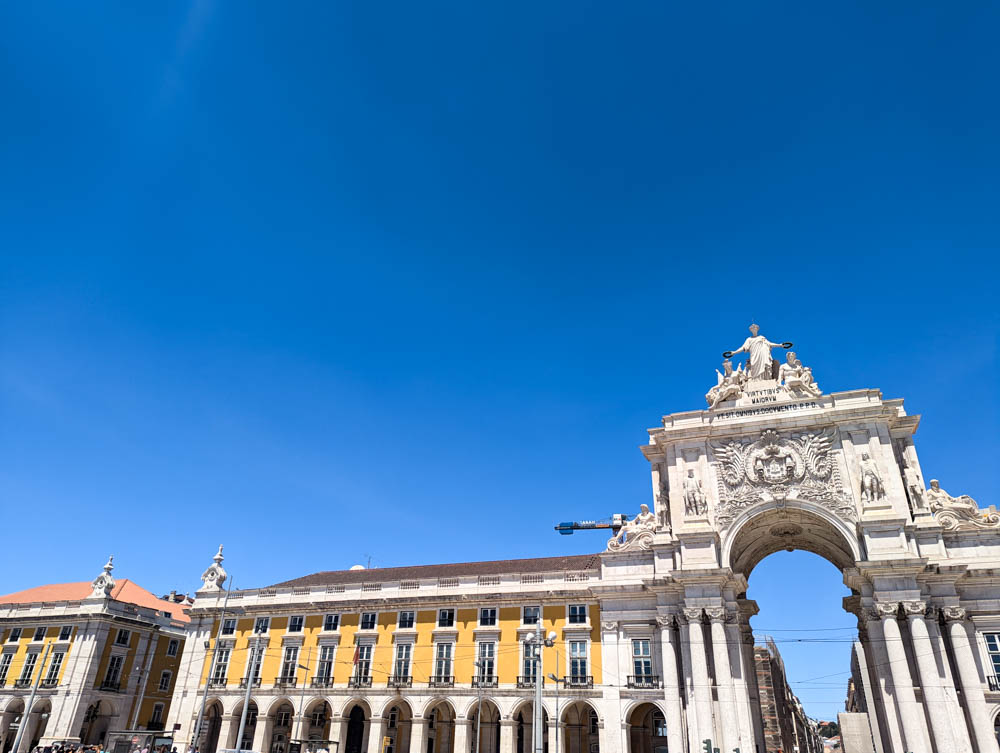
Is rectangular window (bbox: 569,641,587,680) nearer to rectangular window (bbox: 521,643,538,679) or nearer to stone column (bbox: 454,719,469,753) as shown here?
rectangular window (bbox: 521,643,538,679)

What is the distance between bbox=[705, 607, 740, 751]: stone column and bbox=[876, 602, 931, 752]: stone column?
8.80 metres

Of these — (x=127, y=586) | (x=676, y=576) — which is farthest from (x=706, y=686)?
(x=127, y=586)

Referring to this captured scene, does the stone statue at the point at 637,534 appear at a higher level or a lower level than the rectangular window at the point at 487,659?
higher

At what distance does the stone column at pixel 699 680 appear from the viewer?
41.0 meters

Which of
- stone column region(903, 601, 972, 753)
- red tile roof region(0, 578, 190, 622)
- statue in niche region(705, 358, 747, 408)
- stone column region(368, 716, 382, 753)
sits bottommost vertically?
stone column region(368, 716, 382, 753)

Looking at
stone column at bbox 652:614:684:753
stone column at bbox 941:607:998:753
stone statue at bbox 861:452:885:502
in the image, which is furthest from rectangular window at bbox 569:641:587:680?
stone column at bbox 941:607:998:753

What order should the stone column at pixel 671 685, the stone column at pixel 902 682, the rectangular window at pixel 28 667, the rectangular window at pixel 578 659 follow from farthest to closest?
the rectangular window at pixel 28 667 → the rectangular window at pixel 578 659 → the stone column at pixel 671 685 → the stone column at pixel 902 682

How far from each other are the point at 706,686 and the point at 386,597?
2422 cm

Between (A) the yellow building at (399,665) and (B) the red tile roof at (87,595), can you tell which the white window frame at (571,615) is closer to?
(A) the yellow building at (399,665)

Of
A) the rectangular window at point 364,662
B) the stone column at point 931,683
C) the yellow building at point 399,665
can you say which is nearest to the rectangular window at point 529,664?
the yellow building at point 399,665

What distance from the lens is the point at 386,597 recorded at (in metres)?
53.2

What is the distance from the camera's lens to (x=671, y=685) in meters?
43.4

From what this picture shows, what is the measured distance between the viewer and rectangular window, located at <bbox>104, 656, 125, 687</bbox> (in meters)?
61.8

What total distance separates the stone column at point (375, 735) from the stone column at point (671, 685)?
20.0m
